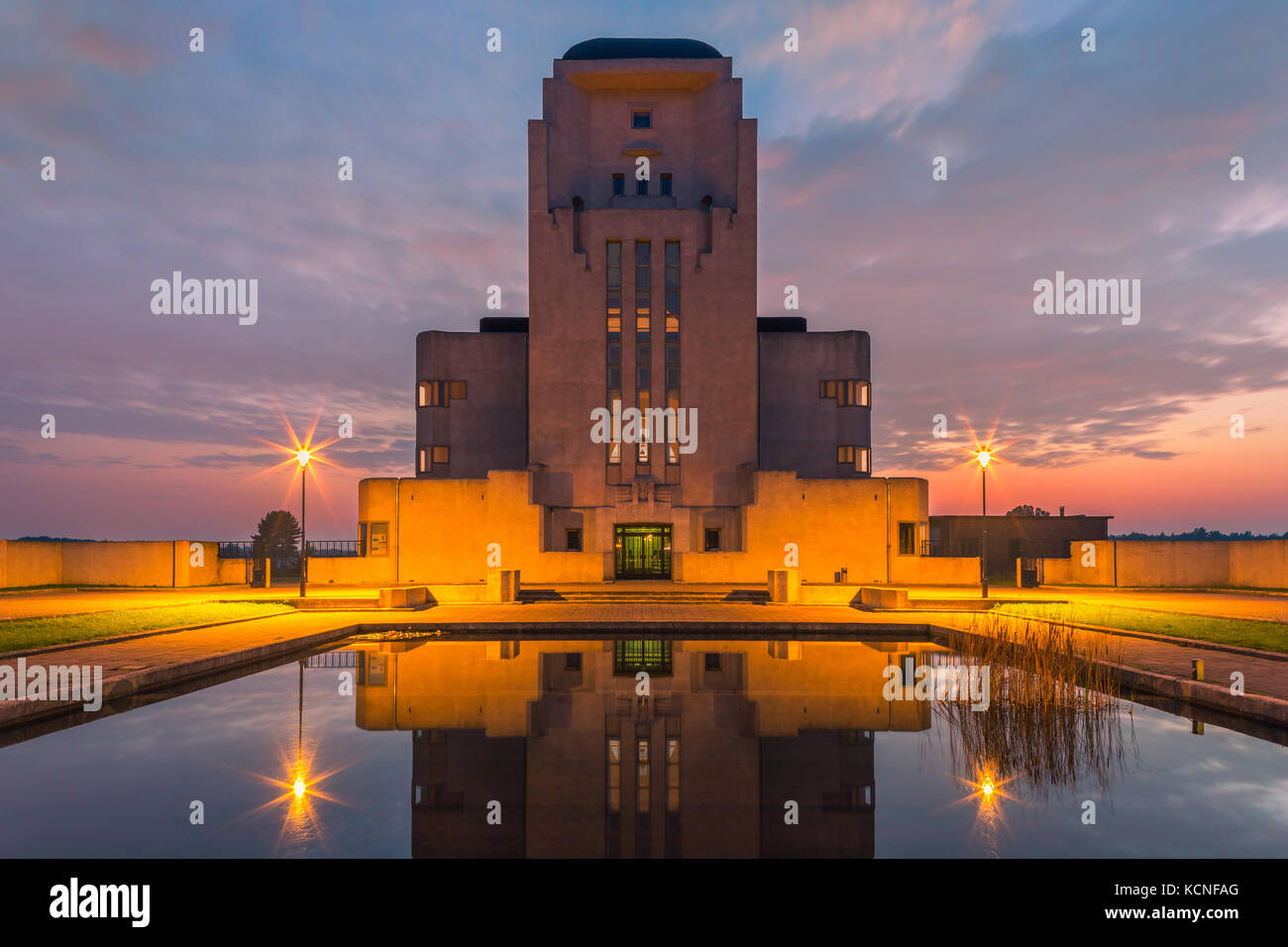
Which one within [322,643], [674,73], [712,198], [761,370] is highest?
[674,73]

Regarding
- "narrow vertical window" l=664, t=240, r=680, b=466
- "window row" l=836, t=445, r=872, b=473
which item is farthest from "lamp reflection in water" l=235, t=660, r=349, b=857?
"window row" l=836, t=445, r=872, b=473

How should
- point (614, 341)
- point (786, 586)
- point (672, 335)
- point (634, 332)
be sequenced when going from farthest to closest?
1. point (672, 335)
2. point (614, 341)
3. point (634, 332)
4. point (786, 586)

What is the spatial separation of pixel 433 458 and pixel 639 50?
1169 inches

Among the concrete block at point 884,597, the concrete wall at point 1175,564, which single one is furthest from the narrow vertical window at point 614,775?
the concrete wall at point 1175,564

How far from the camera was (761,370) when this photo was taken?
4256 centimetres

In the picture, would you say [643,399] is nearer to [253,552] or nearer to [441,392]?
[441,392]

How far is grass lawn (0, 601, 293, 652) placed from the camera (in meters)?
13.6

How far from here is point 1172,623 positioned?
54.3 feet

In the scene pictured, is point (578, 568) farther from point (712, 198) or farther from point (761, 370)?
point (712, 198)

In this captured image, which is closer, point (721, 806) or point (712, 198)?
point (721, 806)

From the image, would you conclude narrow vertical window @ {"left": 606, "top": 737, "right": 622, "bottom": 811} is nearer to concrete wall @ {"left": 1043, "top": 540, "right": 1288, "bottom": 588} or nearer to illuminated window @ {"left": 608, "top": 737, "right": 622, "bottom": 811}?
illuminated window @ {"left": 608, "top": 737, "right": 622, "bottom": 811}

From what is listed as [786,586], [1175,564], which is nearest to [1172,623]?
[786,586]
